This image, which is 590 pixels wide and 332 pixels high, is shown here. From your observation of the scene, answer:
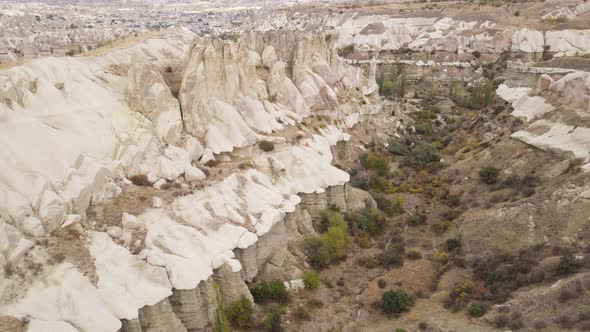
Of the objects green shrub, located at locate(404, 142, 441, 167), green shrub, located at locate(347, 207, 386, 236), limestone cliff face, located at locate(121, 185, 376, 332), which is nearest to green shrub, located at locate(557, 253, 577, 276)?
green shrub, located at locate(347, 207, 386, 236)

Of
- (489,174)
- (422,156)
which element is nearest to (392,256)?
(489,174)

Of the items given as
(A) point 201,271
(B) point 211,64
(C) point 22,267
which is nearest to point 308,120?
(B) point 211,64

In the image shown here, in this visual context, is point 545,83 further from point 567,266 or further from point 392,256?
point 567,266

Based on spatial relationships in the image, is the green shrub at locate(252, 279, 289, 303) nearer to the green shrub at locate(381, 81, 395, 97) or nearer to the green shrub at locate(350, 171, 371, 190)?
the green shrub at locate(350, 171, 371, 190)

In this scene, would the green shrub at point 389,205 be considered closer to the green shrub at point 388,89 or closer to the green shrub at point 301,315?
the green shrub at point 301,315

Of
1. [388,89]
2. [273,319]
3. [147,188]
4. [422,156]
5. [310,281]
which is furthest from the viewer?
[388,89]

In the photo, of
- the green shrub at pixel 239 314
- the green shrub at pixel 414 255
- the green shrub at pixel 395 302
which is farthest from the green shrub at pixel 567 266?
the green shrub at pixel 239 314
